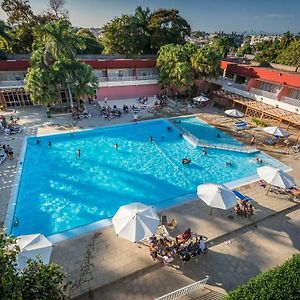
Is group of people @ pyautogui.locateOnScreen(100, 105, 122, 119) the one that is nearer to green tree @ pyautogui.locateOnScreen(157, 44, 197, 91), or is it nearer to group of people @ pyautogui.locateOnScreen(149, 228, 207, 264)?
green tree @ pyautogui.locateOnScreen(157, 44, 197, 91)

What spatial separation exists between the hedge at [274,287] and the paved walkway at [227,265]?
2.58 metres

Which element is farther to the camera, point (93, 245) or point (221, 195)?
point (221, 195)

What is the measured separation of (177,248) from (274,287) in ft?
16.2

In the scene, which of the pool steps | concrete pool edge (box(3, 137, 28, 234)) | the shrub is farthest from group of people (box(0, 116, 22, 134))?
the shrub

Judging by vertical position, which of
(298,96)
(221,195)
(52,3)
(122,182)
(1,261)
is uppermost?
(52,3)

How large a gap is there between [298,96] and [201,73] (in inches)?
515

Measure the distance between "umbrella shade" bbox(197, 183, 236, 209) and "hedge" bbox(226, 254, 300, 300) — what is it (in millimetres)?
5155

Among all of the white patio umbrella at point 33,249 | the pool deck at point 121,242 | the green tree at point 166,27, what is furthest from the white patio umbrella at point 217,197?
the green tree at point 166,27

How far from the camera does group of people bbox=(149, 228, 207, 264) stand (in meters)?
12.0

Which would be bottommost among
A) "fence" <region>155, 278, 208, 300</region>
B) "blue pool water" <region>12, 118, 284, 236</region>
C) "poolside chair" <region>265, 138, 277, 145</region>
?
"blue pool water" <region>12, 118, 284, 236</region>

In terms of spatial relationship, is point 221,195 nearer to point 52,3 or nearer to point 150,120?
point 150,120

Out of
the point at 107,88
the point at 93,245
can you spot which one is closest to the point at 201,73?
the point at 107,88

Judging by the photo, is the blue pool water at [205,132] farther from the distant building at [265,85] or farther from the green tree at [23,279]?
the green tree at [23,279]

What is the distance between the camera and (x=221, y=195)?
14.5 meters
